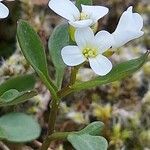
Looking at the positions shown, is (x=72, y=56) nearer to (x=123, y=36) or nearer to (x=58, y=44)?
(x=123, y=36)


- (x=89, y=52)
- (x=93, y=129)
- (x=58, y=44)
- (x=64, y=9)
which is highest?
(x=64, y=9)

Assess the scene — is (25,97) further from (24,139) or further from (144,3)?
(144,3)

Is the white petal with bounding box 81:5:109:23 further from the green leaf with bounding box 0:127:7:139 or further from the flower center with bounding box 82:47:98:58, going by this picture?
the green leaf with bounding box 0:127:7:139

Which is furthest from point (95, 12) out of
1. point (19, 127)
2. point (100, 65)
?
point (19, 127)

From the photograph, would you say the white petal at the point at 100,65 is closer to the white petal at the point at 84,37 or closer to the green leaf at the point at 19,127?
the white petal at the point at 84,37

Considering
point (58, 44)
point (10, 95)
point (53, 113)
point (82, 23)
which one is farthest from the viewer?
point (58, 44)

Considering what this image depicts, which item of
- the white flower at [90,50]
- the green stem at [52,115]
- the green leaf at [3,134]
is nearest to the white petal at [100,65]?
the white flower at [90,50]

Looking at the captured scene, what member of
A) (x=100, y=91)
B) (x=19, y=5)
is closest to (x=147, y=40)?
(x=100, y=91)
